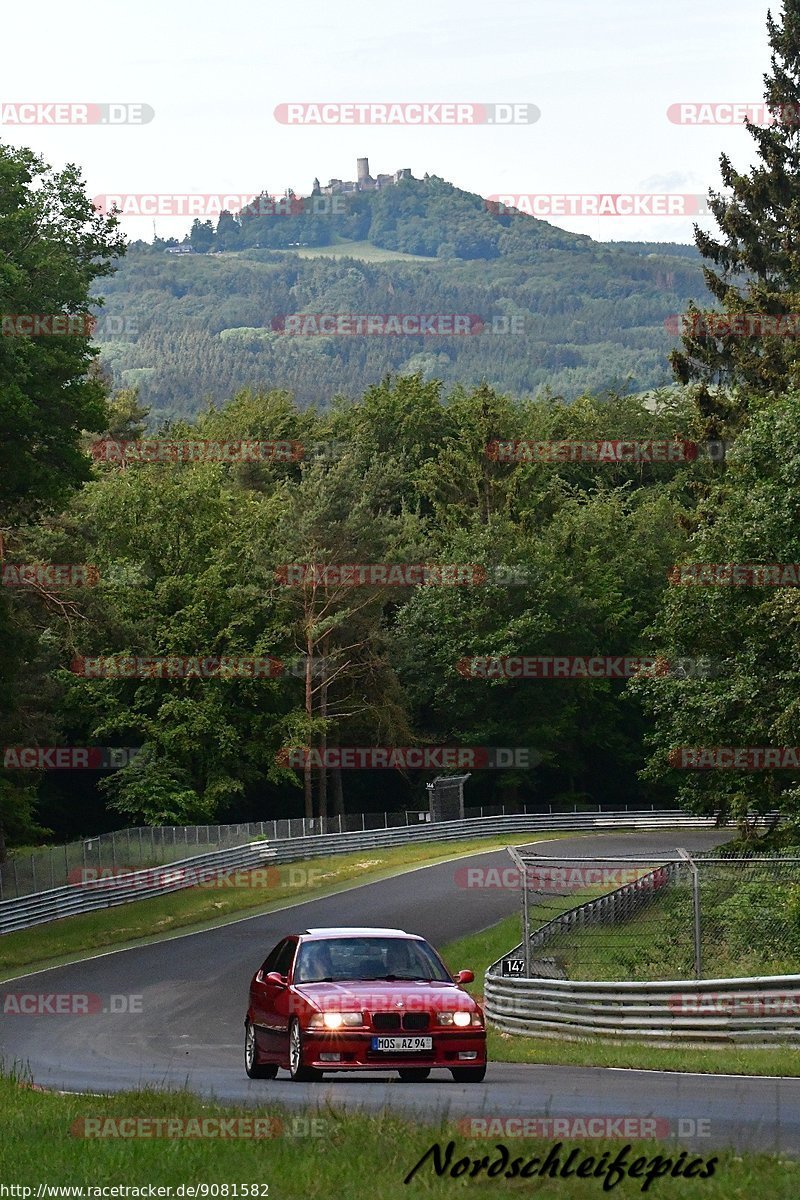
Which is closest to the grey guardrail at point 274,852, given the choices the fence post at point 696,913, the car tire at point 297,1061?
the fence post at point 696,913

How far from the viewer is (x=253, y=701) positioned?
73625 mm

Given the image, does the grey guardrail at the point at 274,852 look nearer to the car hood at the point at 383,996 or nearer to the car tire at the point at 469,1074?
the car hood at the point at 383,996

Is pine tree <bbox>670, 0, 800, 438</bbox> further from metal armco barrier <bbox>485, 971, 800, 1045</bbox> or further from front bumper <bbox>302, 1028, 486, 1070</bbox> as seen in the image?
front bumper <bbox>302, 1028, 486, 1070</bbox>

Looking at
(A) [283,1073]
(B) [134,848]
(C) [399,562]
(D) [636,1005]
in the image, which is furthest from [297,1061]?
(C) [399,562]

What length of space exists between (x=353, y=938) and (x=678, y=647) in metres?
26.3

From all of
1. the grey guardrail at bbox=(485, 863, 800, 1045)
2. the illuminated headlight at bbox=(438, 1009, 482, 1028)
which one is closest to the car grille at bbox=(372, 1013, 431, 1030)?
the illuminated headlight at bbox=(438, 1009, 482, 1028)

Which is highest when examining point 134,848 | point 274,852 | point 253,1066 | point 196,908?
point 253,1066

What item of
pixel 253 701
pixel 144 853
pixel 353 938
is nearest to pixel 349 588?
pixel 253 701

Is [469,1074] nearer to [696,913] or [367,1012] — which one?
[367,1012]

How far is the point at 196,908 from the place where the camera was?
46500 millimetres

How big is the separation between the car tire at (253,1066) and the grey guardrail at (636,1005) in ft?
16.6

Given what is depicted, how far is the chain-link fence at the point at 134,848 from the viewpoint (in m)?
42.2

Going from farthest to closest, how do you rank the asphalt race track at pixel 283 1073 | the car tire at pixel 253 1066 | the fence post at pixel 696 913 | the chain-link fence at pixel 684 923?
the chain-link fence at pixel 684 923 → the fence post at pixel 696 913 → the car tire at pixel 253 1066 → the asphalt race track at pixel 283 1073

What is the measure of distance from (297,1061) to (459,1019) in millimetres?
1566
